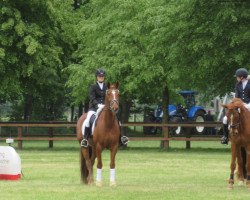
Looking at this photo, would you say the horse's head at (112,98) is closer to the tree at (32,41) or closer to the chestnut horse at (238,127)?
the chestnut horse at (238,127)

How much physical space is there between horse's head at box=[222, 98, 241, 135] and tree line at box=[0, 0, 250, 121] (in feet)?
52.9

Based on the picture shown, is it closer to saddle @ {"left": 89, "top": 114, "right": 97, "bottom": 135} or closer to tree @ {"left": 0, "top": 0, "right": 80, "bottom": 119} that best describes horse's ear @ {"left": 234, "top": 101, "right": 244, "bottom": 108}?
saddle @ {"left": 89, "top": 114, "right": 97, "bottom": 135}

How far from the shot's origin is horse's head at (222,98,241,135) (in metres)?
18.9

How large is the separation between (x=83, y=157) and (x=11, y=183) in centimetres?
196

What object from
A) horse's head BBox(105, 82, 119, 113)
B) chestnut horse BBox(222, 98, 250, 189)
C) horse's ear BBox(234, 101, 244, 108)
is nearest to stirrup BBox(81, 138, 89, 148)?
horse's head BBox(105, 82, 119, 113)

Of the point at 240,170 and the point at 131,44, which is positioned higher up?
the point at 131,44

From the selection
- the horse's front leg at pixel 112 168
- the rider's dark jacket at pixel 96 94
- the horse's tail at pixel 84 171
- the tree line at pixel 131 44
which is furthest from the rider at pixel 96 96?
the tree line at pixel 131 44

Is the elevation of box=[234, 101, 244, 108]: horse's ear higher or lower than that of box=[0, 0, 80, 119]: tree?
lower

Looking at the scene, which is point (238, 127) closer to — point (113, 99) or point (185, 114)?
point (113, 99)

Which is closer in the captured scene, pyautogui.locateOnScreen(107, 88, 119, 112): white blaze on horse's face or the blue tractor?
pyautogui.locateOnScreen(107, 88, 119, 112): white blaze on horse's face

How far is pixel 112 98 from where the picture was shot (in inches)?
760

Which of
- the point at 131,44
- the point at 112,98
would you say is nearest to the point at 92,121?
the point at 112,98

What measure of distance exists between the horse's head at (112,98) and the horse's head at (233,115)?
8.47 ft

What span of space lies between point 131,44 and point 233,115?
23.5 metres
